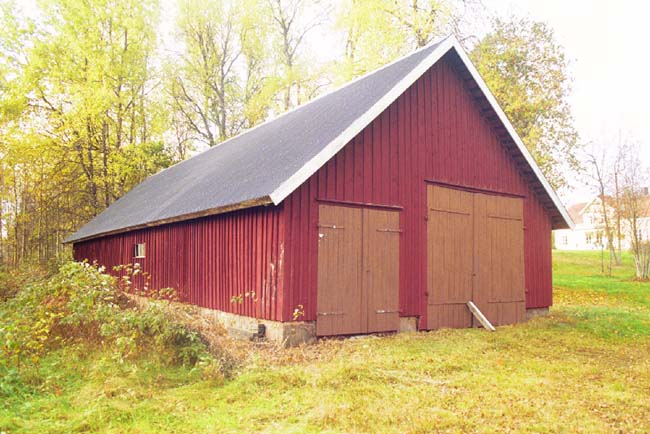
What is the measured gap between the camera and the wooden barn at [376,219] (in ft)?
31.3

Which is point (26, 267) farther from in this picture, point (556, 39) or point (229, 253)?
point (556, 39)

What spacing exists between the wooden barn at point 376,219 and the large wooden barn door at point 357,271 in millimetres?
26

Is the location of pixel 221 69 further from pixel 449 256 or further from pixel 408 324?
pixel 408 324

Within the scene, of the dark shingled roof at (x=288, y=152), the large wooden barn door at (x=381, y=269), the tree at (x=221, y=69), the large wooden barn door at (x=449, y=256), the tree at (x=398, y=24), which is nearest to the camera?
the dark shingled roof at (x=288, y=152)

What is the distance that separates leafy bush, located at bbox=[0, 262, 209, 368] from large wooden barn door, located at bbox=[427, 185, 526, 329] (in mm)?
5620

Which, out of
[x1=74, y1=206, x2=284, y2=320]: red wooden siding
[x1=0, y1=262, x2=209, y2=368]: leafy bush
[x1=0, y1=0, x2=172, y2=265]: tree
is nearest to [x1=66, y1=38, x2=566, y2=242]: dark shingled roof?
[x1=74, y1=206, x2=284, y2=320]: red wooden siding

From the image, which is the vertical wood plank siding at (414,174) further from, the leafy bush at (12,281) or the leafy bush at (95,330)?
the leafy bush at (12,281)

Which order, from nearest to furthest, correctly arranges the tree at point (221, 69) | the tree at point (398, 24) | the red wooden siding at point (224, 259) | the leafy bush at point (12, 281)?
the red wooden siding at point (224, 259)
the leafy bush at point (12, 281)
the tree at point (398, 24)
the tree at point (221, 69)

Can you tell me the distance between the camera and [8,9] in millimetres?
25797

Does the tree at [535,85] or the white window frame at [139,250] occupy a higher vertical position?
the tree at [535,85]

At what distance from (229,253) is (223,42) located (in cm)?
2441

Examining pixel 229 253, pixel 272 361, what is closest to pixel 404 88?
pixel 229 253

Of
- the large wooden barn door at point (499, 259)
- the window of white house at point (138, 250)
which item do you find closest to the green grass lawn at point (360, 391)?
the large wooden barn door at point (499, 259)

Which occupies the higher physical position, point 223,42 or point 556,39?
point 223,42
